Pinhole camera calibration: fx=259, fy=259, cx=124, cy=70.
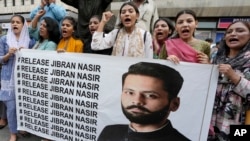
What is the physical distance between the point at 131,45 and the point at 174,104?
0.72 metres

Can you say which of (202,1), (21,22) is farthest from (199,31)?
(21,22)

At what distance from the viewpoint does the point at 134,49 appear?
2480mm

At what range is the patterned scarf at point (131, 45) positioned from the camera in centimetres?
248

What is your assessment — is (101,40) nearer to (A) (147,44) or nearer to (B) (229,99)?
(A) (147,44)

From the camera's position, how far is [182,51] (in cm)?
221

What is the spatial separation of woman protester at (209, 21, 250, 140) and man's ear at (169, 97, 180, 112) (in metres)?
0.30

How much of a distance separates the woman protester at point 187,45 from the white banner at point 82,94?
0.14 meters

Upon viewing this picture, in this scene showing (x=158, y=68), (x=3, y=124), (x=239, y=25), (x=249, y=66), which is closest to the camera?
(x=249, y=66)

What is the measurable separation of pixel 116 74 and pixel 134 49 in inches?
12.6

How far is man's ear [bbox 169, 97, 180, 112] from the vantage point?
2.12 meters

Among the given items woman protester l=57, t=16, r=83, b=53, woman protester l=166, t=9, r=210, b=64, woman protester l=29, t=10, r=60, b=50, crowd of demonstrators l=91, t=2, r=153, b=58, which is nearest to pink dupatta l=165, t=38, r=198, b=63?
woman protester l=166, t=9, r=210, b=64

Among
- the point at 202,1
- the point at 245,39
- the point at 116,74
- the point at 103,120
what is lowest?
the point at 103,120

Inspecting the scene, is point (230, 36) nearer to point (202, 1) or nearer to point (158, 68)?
point (158, 68)

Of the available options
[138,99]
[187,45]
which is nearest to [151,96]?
[138,99]
